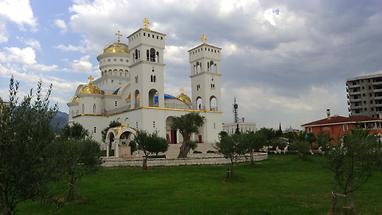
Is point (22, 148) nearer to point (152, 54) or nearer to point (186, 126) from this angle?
point (186, 126)

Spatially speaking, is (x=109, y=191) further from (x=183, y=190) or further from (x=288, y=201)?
(x=288, y=201)

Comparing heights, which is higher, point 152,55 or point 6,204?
point 152,55

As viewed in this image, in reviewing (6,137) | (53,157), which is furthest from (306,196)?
(6,137)

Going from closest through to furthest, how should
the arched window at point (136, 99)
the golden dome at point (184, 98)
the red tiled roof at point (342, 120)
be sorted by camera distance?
the arched window at point (136, 99)
the red tiled roof at point (342, 120)
the golden dome at point (184, 98)

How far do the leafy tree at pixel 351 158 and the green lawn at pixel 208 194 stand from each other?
1.49 m

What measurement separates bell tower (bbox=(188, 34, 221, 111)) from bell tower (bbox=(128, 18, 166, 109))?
8813 millimetres

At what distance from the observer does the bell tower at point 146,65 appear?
55750mm

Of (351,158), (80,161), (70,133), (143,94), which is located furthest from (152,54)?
(351,158)

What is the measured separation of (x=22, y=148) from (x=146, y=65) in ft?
157

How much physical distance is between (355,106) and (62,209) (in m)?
88.2

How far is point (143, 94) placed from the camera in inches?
2180

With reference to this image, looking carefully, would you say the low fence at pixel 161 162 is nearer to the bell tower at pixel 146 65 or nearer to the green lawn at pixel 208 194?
the green lawn at pixel 208 194

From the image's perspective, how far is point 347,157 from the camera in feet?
53.3

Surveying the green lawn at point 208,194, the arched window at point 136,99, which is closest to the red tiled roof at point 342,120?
the arched window at point 136,99
